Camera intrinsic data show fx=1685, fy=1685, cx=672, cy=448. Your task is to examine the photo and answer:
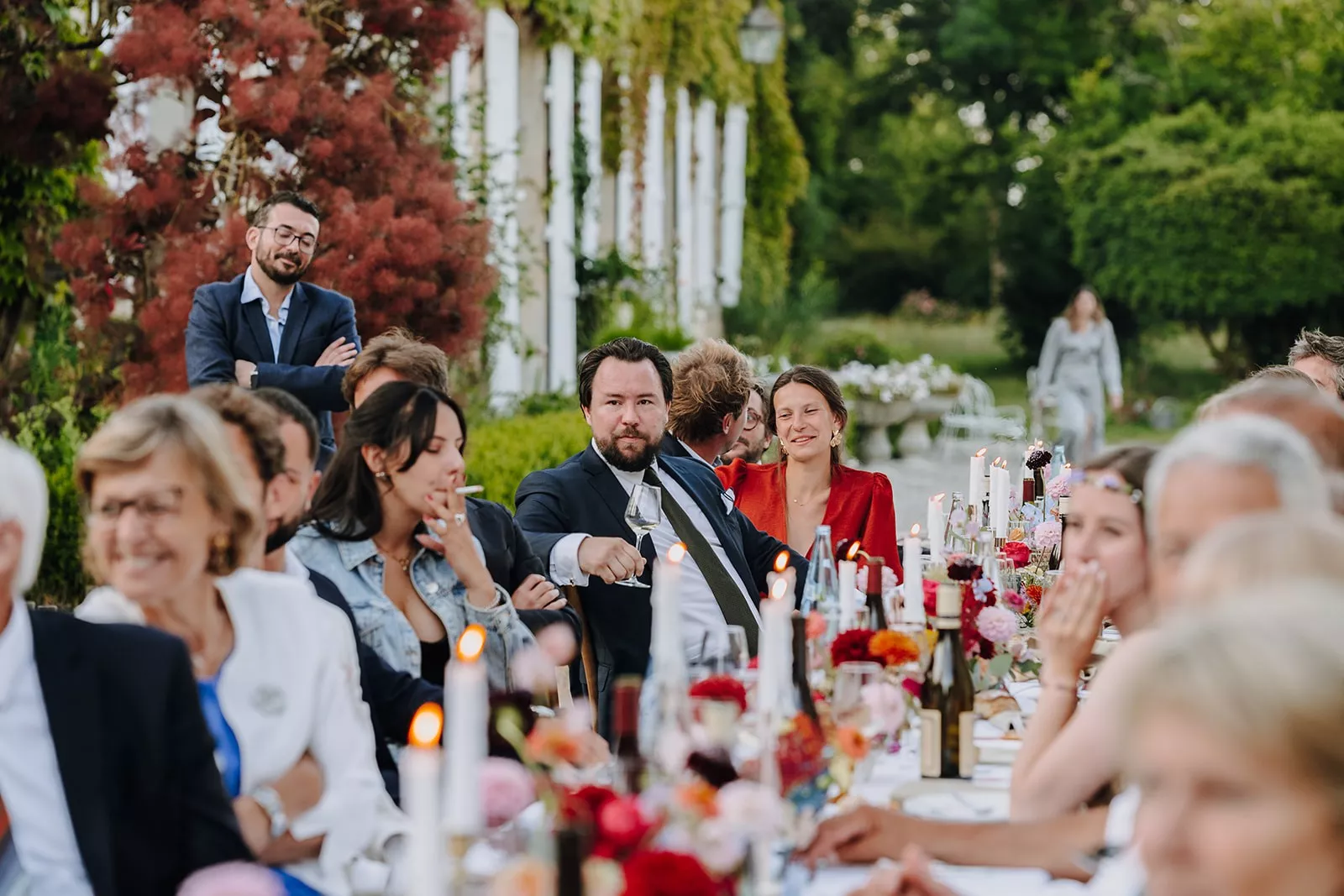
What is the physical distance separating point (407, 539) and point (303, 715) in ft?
2.85

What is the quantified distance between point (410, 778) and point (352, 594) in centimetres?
181

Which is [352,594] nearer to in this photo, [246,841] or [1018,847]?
[246,841]

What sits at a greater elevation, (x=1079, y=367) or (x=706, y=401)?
(x=1079, y=367)

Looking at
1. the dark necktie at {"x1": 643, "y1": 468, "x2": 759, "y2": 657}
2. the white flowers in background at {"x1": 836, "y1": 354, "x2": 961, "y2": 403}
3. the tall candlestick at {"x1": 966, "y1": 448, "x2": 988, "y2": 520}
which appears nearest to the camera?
A: the dark necktie at {"x1": 643, "y1": 468, "x2": 759, "y2": 657}

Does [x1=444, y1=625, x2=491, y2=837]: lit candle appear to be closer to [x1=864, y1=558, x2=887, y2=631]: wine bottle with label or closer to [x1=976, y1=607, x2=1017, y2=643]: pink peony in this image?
[x1=864, y1=558, x2=887, y2=631]: wine bottle with label

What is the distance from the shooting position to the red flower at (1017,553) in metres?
4.39

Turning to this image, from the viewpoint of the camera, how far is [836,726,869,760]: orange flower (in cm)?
231

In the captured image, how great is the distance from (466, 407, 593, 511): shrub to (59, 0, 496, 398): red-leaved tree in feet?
1.85

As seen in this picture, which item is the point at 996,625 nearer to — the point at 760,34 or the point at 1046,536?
the point at 1046,536

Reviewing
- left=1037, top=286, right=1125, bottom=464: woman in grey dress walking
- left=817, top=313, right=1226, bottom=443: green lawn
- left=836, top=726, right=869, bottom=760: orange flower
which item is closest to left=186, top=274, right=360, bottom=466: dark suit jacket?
left=836, top=726, right=869, bottom=760: orange flower

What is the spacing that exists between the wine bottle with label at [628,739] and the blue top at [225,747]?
0.77 metres

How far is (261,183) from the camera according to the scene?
22.7 ft

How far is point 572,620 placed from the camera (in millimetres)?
3980

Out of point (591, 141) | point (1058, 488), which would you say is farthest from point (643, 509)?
point (591, 141)
